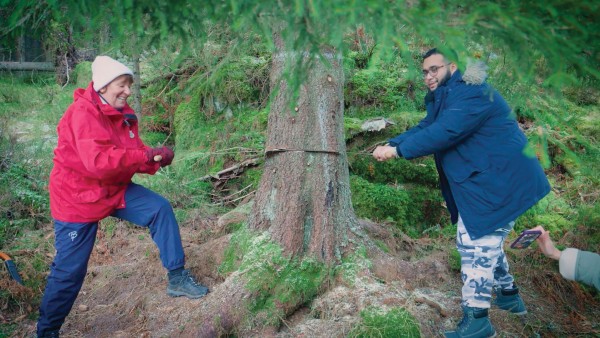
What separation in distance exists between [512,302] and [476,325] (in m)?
0.72

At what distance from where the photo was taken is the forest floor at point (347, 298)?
12.5 feet

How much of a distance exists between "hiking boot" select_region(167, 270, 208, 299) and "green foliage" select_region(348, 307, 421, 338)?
1381mm

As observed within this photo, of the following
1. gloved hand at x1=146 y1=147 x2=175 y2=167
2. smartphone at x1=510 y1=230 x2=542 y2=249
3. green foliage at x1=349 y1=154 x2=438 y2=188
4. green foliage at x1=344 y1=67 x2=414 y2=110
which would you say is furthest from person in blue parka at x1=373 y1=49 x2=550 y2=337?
green foliage at x1=344 y1=67 x2=414 y2=110

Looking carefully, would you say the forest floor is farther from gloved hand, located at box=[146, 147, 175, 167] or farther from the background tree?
the background tree

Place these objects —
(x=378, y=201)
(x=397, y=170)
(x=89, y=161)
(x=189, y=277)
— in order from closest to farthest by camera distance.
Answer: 1. (x=89, y=161)
2. (x=189, y=277)
3. (x=378, y=201)
4. (x=397, y=170)

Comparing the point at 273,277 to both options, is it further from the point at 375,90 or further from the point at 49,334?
the point at 375,90

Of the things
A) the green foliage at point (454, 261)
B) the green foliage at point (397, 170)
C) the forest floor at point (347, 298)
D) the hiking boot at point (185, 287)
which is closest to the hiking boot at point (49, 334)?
the forest floor at point (347, 298)

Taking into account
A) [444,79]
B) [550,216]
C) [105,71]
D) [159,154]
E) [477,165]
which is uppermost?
[444,79]

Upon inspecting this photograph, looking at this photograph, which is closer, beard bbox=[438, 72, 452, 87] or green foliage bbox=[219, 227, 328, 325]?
beard bbox=[438, 72, 452, 87]

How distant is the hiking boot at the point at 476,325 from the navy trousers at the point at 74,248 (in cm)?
242

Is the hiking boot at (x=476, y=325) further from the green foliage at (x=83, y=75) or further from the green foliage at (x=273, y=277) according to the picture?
the green foliage at (x=83, y=75)

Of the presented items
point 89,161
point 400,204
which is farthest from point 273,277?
point 400,204

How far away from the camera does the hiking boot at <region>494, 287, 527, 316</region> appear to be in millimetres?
4004

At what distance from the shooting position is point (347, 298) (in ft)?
12.8
